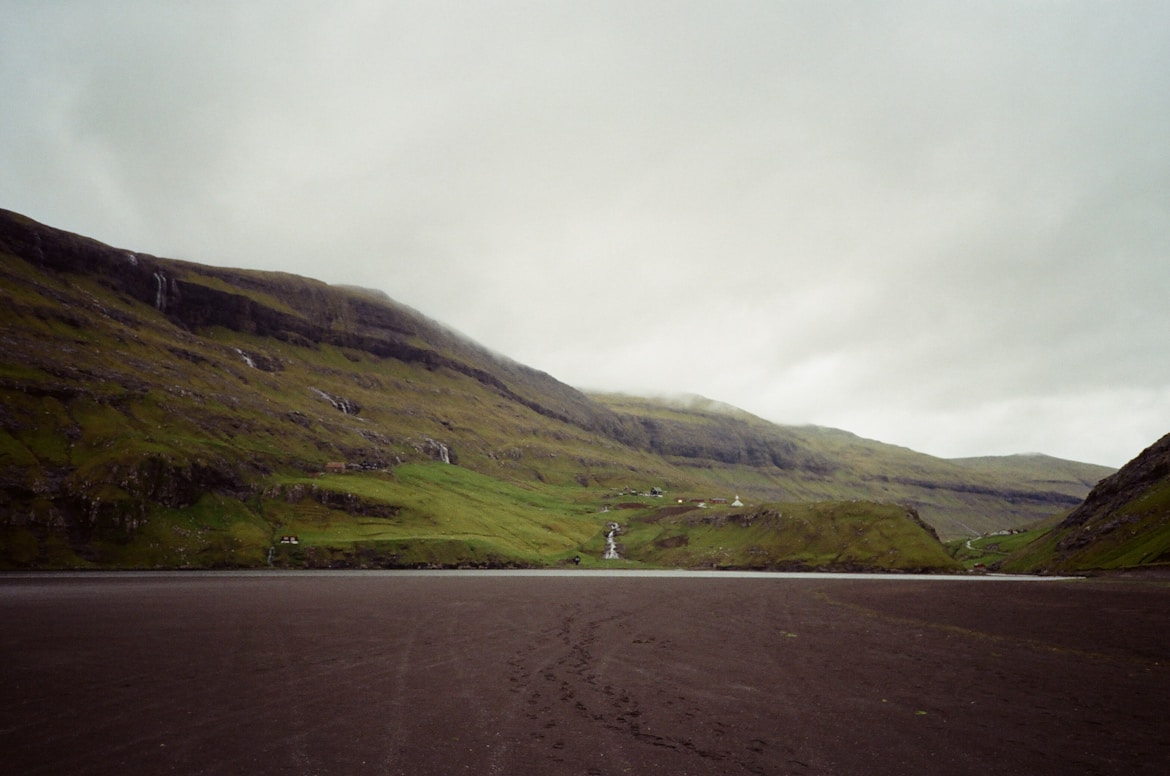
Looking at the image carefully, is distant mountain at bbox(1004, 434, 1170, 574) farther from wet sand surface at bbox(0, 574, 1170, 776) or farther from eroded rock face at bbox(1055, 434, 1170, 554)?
wet sand surface at bbox(0, 574, 1170, 776)

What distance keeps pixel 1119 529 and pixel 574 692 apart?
121m

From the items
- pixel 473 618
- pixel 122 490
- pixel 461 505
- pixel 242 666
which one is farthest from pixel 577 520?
pixel 242 666

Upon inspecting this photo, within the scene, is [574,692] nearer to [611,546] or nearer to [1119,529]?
[1119,529]

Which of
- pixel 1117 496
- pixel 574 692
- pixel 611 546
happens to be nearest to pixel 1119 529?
pixel 1117 496

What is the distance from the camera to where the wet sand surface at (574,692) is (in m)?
14.5

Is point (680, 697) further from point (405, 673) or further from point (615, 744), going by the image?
point (405, 673)

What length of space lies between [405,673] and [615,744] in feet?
37.7

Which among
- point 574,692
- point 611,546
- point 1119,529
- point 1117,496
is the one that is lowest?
point 611,546

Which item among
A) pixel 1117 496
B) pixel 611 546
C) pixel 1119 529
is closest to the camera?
pixel 1119 529

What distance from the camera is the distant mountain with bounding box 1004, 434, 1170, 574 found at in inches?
3563

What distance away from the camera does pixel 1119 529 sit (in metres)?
103

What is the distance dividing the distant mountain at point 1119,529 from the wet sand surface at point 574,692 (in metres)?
62.1

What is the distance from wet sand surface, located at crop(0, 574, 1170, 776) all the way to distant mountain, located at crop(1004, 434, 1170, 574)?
6214 centimetres

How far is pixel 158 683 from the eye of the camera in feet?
70.4
